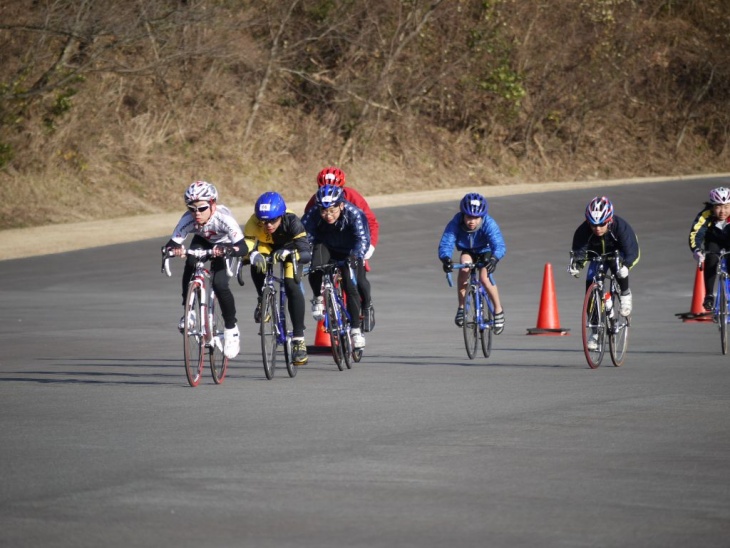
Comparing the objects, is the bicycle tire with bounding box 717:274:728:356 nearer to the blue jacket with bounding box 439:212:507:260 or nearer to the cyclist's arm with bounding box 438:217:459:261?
the blue jacket with bounding box 439:212:507:260

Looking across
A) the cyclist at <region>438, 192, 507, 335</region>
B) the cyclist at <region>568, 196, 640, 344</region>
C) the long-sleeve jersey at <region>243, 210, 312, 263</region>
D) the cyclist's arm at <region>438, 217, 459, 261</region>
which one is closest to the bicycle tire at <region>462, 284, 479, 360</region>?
the cyclist at <region>438, 192, 507, 335</region>

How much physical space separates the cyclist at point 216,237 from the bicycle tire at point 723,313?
214 inches

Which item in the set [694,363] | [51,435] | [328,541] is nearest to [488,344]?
[694,363]

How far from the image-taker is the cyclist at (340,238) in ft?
43.2

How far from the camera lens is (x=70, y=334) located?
16.3 meters

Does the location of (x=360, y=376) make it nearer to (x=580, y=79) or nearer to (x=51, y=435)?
(x=51, y=435)

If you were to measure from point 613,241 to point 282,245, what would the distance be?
3337mm

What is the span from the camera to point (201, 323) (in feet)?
38.3

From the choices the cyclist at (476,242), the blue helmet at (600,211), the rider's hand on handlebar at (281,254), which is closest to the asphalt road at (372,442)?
the cyclist at (476,242)

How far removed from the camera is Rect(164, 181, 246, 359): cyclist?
11859mm

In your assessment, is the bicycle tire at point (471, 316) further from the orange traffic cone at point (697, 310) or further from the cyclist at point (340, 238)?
the orange traffic cone at point (697, 310)

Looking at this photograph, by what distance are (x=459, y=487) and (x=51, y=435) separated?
3.08 meters

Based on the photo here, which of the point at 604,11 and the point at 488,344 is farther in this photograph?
the point at 604,11

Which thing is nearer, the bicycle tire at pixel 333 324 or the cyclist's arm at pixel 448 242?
the bicycle tire at pixel 333 324
